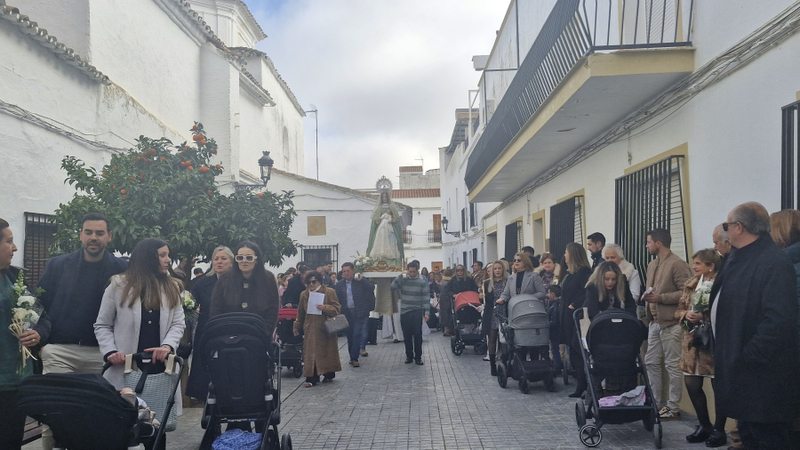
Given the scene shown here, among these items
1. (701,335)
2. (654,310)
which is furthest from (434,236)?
(701,335)

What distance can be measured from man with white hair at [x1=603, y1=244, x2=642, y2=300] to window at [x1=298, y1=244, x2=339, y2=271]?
22.6 meters

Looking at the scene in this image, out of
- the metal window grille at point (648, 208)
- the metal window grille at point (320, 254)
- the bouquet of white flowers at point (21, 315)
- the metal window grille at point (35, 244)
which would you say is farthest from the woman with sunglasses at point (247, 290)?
the metal window grille at point (320, 254)

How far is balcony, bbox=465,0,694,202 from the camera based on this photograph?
24.8 ft

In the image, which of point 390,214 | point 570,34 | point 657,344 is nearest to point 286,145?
point 390,214

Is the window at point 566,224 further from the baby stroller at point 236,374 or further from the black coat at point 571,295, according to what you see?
the baby stroller at point 236,374

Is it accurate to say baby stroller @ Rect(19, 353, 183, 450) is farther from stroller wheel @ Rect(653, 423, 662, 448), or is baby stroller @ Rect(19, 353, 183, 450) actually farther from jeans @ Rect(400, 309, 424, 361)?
jeans @ Rect(400, 309, 424, 361)

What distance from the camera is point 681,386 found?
6.93m

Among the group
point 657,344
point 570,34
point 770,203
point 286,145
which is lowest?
point 657,344

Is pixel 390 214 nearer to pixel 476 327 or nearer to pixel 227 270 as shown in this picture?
pixel 476 327

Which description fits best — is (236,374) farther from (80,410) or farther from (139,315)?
(80,410)

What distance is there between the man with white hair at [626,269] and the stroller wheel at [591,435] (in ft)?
6.77

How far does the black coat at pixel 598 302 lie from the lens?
7.19 metres

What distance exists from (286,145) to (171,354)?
31.6 meters

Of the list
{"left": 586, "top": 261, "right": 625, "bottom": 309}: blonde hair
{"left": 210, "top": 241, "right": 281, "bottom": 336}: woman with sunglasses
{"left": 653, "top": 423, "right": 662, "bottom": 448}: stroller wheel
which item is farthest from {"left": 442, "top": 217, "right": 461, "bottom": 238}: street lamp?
{"left": 653, "top": 423, "right": 662, "bottom": 448}: stroller wheel
